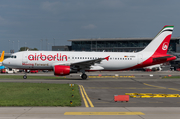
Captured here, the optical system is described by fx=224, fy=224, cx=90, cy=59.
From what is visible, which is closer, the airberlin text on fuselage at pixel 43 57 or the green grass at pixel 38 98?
the green grass at pixel 38 98

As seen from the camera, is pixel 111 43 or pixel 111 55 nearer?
pixel 111 55

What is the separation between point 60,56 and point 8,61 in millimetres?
8870

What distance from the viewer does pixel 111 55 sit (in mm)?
40562

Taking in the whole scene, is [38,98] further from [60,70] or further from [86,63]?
[86,63]

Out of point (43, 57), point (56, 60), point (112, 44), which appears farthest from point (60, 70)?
point (112, 44)

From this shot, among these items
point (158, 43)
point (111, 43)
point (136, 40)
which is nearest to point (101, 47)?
point (111, 43)

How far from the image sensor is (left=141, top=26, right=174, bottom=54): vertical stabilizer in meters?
41.8

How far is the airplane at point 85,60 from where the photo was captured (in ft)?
122

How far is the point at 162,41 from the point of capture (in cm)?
4203

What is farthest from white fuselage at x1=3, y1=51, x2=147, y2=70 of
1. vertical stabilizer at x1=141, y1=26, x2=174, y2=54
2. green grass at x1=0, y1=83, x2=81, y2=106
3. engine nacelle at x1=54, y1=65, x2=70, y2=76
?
green grass at x1=0, y1=83, x2=81, y2=106

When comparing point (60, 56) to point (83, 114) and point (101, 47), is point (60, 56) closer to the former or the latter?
point (83, 114)

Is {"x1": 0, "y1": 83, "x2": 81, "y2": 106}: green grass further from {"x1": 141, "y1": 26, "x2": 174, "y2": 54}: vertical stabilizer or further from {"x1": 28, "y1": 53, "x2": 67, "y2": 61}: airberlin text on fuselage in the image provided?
{"x1": 141, "y1": 26, "x2": 174, "y2": 54}: vertical stabilizer

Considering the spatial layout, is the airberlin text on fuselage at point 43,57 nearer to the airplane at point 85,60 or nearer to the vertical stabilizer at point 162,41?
the airplane at point 85,60

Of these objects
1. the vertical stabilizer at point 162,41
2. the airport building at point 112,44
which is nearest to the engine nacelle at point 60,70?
the vertical stabilizer at point 162,41
